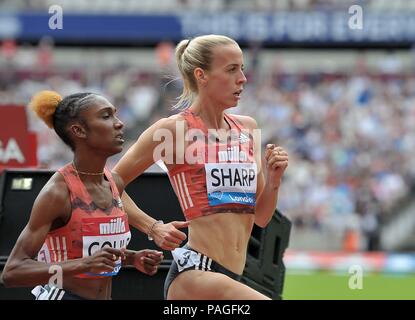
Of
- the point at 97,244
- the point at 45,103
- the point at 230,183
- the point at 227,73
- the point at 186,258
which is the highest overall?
the point at 227,73

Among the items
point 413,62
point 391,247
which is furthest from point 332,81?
point 391,247

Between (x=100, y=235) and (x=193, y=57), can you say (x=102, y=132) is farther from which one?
(x=193, y=57)

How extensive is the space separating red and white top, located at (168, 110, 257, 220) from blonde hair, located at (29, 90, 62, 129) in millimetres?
803

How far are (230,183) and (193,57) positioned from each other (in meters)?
0.81

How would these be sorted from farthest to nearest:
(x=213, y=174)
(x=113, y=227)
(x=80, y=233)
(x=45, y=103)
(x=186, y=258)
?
(x=213, y=174) < (x=186, y=258) < (x=45, y=103) < (x=113, y=227) < (x=80, y=233)

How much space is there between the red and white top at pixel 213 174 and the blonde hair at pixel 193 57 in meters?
0.19

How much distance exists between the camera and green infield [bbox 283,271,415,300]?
49.5 feet

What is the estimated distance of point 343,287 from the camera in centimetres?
1684

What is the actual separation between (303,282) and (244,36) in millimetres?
15247

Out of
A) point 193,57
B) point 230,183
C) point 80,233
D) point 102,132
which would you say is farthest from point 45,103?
point 230,183

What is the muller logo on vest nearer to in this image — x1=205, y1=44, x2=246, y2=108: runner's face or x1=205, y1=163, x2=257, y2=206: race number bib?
x1=205, y1=163, x2=257, y2=206: race number bib

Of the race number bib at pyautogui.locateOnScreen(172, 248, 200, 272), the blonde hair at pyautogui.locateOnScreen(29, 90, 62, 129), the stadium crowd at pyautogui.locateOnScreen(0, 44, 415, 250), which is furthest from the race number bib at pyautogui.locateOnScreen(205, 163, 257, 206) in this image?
the stadium crowd at pyautogui.locateOnScreen(0, 44, 415, 250)

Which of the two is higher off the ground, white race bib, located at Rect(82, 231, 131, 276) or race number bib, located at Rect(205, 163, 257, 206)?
race number bib, located at Rect(205, 163, 257, 206)

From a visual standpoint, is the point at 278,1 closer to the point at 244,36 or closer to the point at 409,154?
the point at 244,36
